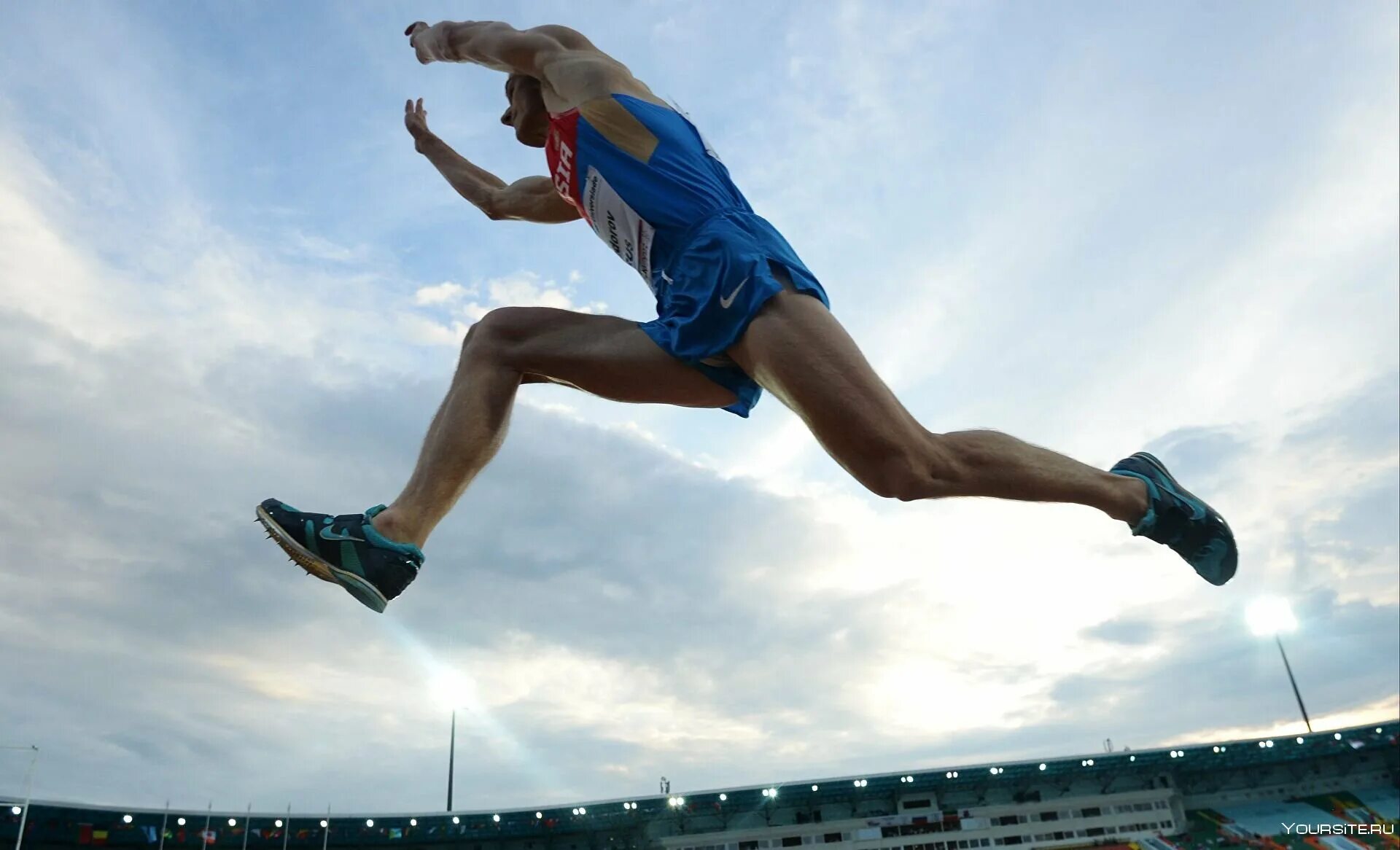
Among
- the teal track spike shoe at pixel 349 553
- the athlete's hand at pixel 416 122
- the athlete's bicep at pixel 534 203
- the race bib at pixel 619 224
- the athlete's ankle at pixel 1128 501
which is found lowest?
the teal track spike shoe at pixel 349 553

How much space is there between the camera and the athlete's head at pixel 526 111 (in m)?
3.54

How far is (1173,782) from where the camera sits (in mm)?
40219

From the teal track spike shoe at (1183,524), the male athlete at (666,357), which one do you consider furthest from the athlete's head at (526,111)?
the teal track spike shoe at (1183,524)

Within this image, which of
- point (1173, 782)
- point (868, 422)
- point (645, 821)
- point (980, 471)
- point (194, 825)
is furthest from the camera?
point (1173, 782)

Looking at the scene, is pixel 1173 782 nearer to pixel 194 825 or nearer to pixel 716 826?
pixel 716 826

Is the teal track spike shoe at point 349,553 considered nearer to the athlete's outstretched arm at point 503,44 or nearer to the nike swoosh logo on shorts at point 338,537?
the nike swoosh logo on shorts at point 338,537

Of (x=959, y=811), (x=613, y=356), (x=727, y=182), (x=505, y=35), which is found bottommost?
(x=959, y=811)

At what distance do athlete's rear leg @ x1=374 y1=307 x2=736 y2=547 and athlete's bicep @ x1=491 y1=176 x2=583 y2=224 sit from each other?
1001 millimetres

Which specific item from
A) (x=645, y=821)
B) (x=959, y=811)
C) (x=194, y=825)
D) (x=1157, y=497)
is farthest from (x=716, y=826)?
(x=1157, y=497)

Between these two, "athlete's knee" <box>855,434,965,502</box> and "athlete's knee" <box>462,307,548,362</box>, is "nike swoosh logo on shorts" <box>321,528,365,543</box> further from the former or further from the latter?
"athlete's knee" <box>855,434,965,502</box>

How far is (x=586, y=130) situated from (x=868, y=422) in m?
1.47

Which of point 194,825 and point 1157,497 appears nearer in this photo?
point 1157,497
